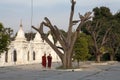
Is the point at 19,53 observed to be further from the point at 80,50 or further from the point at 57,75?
the point at 57,75

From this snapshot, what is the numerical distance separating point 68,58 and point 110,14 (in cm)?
4714

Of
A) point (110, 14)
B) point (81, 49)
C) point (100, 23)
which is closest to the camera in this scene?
point (81, 49)

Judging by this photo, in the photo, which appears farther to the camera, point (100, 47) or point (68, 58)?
point (100, 47)

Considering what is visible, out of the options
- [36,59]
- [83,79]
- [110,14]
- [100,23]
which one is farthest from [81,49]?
[110,14]

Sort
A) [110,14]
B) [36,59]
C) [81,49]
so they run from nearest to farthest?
[81,49] → [36,59] → [110,14]

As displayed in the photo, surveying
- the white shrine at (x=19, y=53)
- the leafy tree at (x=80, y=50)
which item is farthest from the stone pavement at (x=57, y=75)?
the white shrine at (x=19, y=53)

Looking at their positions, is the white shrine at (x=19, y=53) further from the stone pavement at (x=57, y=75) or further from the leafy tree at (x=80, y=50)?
the stone pavement at (x=57, y=75)

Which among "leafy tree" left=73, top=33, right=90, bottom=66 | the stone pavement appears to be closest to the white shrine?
"leafy tree" left=73, top=33, right=90, bottom=66

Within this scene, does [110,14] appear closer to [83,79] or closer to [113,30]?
[113,30]

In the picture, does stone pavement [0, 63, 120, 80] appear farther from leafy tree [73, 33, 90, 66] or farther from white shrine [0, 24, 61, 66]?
white shrine [0, 24, 61, 66]

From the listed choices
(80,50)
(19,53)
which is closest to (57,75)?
(80,50)

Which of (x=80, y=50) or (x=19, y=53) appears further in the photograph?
(x=19, y=53)

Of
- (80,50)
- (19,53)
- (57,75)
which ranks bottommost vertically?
(57,75)

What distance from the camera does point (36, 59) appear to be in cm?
5631
